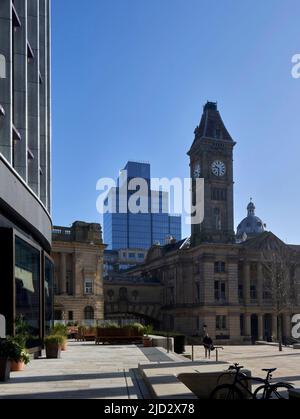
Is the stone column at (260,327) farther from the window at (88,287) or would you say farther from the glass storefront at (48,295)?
the glass storefront at (48,295)

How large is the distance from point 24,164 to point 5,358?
13271 millimetres

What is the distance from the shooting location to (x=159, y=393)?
35.2 feet

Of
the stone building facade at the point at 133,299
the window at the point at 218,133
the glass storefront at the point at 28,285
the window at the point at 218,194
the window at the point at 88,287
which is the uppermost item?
the window at the point at 218,133

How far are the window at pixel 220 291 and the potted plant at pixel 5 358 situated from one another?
246ft

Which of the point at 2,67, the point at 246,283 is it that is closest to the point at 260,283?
the point at 246,283

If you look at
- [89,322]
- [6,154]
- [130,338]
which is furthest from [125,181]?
[6,154]

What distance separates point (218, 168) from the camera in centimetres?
9538

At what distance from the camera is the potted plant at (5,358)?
15648mm

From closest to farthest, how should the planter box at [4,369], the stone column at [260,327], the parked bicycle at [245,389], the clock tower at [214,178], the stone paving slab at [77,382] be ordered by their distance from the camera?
the parked bicycle at [245,389] → the stone paving slab at [77,382] → the planter box at [4,369] → the stone column at [260,327] → the clock tower at [214,178]

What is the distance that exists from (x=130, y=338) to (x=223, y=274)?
178 ft

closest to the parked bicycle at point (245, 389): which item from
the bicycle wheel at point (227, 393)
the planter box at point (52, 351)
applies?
the bicycle wheel at point (227, 393)

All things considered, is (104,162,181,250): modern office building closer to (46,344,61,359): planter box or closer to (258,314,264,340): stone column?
(258,314,264,340): stone column

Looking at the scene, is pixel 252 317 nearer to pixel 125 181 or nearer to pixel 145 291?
pixel 145 291

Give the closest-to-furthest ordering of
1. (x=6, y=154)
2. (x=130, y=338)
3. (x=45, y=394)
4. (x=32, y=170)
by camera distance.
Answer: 1. (x=45, y=394)
2. (x=6, y=154)
3. (x=32, y=170)
4. (x=130, y=338)
